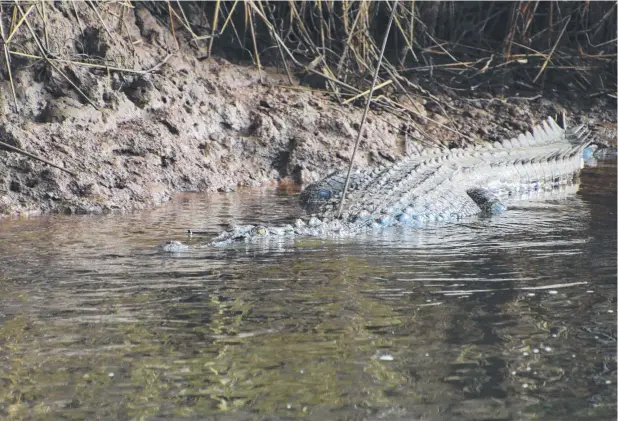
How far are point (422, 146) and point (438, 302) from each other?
5.51 metres

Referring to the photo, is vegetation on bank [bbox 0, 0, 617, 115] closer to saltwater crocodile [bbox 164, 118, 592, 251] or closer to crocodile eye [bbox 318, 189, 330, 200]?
saltwater crocodile [bbox 164, 118, 592, 251]

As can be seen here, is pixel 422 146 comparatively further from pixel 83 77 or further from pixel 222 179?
pixel 83 77

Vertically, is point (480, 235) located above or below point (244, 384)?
above

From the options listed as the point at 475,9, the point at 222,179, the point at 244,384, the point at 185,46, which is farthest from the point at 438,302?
the point at 475,9

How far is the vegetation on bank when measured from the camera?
8.94 m

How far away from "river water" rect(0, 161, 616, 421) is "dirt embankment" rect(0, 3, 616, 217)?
1222mm

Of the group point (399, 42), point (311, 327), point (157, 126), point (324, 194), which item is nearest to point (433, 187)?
point (324, 194)

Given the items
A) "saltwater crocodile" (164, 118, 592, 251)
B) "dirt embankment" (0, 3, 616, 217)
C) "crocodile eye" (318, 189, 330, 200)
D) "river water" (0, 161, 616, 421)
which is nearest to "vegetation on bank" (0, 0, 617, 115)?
"dirt embankment" (0, 3, 616, 217)

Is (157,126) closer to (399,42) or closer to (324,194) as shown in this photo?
(324,194)

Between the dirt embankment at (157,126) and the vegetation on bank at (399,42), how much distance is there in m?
0.14

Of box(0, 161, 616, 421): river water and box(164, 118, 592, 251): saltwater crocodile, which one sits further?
box(164, 118, 592, 251): saltwater crocodile

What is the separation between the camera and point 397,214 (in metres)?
6.35

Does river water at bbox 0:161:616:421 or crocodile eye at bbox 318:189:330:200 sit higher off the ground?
crocodile eye at bbox 318:189:330:200

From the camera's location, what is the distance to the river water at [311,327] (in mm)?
2924
